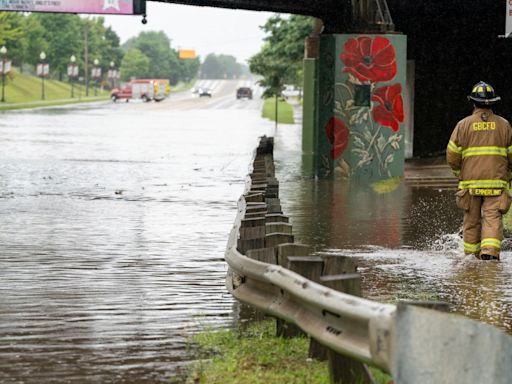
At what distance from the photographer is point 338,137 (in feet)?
84.5

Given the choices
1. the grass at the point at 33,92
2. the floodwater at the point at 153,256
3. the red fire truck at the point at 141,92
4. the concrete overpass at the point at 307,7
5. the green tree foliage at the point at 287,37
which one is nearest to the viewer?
the floodwater at the point at 153,256


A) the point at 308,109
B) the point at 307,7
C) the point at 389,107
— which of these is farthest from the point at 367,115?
the point at 308,109

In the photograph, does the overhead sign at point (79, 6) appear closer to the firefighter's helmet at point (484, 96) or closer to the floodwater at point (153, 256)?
the floodwater at point (153, 256)

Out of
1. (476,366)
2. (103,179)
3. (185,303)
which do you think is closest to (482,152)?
(185,303)

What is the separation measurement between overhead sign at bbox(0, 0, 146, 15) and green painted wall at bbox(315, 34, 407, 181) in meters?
10.0

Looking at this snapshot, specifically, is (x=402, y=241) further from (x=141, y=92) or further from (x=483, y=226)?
(x=141, y=92)

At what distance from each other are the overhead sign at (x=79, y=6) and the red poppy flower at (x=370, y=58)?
34.0 ft

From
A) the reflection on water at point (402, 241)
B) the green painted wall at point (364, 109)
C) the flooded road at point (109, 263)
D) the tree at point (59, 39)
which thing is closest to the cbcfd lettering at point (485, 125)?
the reflection on water at point (402, 241)

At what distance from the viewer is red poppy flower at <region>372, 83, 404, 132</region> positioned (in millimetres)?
25625

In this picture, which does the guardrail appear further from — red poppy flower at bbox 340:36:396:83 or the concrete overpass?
the concrete overpass

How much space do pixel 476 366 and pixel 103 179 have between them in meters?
19.8

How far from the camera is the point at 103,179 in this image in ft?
82.1

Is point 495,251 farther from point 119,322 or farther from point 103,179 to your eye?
point 103,179

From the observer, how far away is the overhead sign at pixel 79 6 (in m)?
34.8
